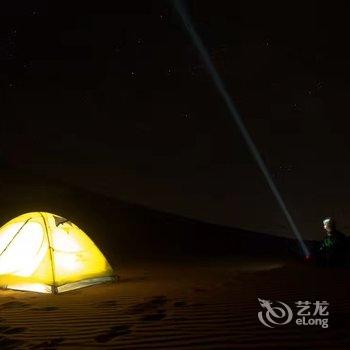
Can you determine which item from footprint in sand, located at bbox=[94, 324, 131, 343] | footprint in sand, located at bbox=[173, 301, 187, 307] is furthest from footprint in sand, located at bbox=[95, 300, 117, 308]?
footprint in sand, located at bbox=[94, 324, 131, 343]

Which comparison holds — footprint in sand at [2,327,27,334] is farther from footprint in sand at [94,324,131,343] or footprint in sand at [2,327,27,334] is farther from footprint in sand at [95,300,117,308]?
footprint in sand at [95,300,117,308]

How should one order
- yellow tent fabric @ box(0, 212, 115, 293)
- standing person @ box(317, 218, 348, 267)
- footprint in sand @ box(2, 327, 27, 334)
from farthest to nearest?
standing person @ box(317, 218, 348, 267)
yellow tent fabric @ box(0, 212, 115, 293)
footprint in sand @ box(2, 327, 27, 334)

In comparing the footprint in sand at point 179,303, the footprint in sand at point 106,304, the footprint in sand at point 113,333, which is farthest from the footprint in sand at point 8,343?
the footprint in sand at point 179,303

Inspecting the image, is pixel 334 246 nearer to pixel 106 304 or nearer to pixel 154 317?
pixel 106 304

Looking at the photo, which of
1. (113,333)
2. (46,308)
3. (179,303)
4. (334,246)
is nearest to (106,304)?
(46,308)

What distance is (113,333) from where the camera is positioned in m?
6.16

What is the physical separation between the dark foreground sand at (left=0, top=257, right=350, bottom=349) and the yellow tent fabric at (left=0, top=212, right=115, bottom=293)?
313 millimetres

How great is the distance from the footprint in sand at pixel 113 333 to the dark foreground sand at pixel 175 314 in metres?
0.01

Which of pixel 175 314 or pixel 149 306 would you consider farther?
pixel 149 306

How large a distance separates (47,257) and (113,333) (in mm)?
3857

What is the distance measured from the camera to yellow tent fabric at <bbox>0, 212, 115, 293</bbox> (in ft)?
31.4

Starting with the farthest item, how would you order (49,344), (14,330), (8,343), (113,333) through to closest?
(14,330) < (113,333) < (8,343) < (49,344)

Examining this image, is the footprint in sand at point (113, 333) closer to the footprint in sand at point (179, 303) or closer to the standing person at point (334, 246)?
the footprint in sand at point (179, 303)

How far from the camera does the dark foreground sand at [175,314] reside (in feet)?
18.7
